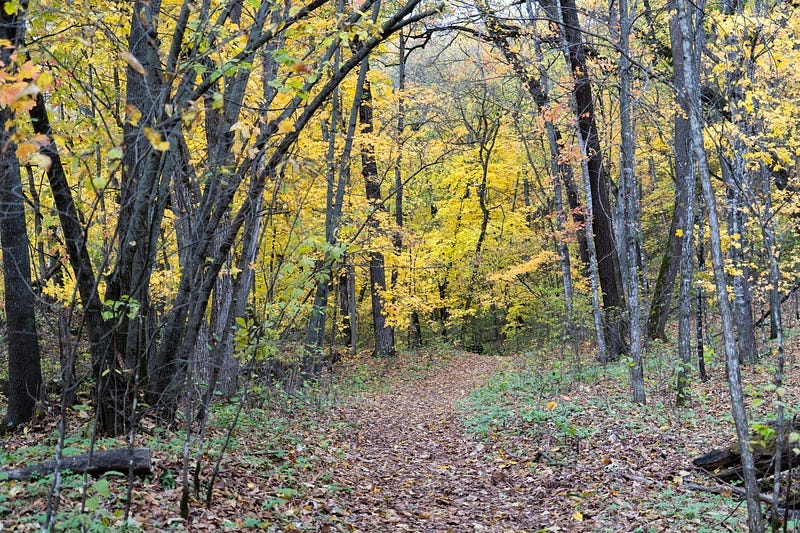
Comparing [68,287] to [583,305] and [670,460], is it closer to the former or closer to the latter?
[670,460]

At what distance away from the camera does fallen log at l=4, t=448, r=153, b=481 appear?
4.63 metres

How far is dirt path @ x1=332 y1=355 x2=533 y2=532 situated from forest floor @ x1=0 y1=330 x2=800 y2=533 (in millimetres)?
25

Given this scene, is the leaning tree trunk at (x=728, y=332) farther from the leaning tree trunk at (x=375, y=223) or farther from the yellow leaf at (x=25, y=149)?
the leaning tree trunk at (x=375, y=223)

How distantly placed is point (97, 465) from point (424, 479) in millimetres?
3571

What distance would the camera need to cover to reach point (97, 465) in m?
4.72

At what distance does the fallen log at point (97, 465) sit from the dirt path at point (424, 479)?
178 cm

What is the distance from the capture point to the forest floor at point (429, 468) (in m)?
4.49

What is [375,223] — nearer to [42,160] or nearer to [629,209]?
[629,209]

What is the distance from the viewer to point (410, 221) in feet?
86.3

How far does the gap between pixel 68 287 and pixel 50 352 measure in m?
1.00

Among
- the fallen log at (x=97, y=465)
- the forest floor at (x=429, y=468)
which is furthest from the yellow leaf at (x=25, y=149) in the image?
the fallen log at (x=97, y=465)

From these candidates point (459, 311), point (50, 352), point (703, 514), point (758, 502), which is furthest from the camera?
point (459, 311)

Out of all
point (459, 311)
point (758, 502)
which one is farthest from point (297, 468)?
point (459, 311)

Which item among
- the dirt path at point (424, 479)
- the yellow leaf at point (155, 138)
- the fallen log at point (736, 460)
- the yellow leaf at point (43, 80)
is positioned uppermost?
the yellow leaf at point (43, 80)
